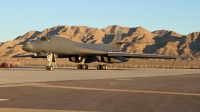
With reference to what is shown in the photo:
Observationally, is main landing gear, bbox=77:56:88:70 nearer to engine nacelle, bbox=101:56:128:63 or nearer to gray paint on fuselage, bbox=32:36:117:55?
gray paint on fuselage, bbox=32:36:117:55

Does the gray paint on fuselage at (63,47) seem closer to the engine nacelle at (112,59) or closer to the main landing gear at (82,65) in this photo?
the engine nacelle at (112,59)

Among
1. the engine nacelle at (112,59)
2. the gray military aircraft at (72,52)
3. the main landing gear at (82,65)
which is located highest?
the gray military aircraft at (72,52)

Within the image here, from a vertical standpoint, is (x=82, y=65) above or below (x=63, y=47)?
below

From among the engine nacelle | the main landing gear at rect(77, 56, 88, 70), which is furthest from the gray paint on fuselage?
the main landing gear at rect(77, 56, 88, 70)

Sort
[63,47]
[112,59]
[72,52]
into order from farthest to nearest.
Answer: [112,59], [72,52], [63,47]

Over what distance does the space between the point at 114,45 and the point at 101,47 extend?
606 centimetres

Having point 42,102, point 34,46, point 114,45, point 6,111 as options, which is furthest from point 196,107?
point 114,45

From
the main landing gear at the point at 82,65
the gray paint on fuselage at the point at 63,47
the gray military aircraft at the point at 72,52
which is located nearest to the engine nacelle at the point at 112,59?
the gray military aircraft at the point at 72,52

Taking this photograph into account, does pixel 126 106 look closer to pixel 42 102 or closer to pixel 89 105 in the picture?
pixel 89 105

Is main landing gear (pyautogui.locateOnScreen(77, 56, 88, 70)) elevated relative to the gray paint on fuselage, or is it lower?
lower

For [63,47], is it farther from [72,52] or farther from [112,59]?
[112,59]

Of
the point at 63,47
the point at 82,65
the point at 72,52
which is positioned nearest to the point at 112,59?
the point at 82,65

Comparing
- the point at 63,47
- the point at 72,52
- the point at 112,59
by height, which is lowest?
the point at 112,59

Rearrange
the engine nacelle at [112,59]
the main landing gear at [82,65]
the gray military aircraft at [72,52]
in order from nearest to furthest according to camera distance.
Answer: the gray military aircraft at [72,52] → the main landing gear at [82,65] → the engine nacelle at [112,59]
